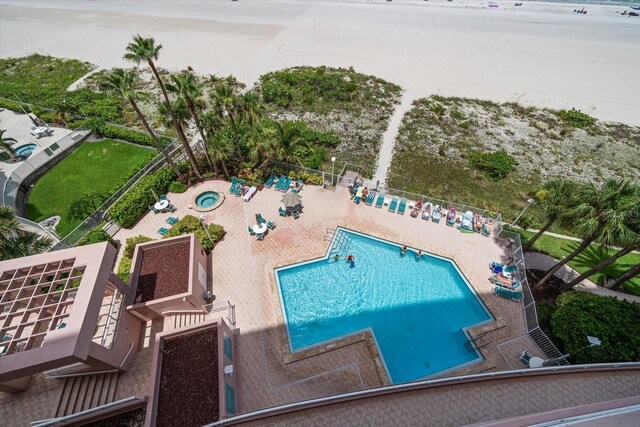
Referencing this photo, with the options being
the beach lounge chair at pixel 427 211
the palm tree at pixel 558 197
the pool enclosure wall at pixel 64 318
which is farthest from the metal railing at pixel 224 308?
the palm tree at pixel 558 197

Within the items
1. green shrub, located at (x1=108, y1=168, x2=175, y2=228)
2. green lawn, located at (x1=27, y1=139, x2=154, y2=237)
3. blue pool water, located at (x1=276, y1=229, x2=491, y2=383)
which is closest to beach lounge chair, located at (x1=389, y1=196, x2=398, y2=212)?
blue pool water, located at (x1=276, y1=229, x2=491, y2=383)

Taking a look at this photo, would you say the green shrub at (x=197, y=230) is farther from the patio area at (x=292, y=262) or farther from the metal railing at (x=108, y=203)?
the metal railing at (x=108, y=203)

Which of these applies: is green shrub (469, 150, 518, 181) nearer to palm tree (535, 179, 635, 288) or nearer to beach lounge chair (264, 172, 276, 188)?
palm tree (535, 179, 635, 288)

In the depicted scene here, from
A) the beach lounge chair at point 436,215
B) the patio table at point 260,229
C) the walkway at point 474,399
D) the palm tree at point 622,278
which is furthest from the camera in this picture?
the beach lounge chair at point 436,215

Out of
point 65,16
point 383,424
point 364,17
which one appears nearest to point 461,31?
point 364,17

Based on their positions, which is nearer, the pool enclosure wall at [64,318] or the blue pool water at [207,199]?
the pool enclosure wall at [64,318]

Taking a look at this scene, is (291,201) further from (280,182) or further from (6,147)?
(6,147)
